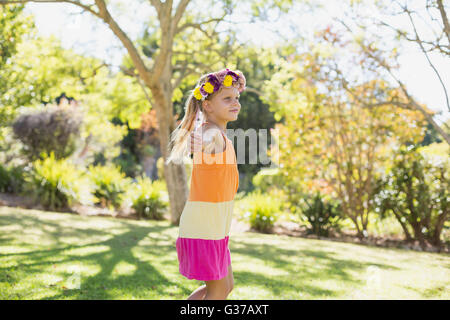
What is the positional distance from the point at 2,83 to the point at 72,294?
5451mm

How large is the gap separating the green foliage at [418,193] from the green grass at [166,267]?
0.99m

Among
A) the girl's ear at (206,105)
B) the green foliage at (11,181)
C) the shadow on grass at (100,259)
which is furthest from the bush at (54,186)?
the girl's ear at (206,105)

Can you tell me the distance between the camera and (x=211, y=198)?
7.90ft

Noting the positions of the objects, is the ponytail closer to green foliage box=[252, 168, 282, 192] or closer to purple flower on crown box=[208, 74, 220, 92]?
purple flower on crown box=[208, 74, 220, 92]

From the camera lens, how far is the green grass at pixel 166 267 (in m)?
4.04

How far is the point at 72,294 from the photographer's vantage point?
12.3 ft

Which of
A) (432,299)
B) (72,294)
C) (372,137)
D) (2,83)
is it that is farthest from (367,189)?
(2,83)

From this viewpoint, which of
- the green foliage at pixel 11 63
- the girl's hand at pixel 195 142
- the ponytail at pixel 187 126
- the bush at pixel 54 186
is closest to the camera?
the girl's hand at pixel 195 142

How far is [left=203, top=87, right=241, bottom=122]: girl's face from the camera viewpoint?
252 cm

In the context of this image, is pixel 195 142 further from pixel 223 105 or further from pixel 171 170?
Result: pixel 171 170

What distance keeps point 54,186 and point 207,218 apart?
8.49 m

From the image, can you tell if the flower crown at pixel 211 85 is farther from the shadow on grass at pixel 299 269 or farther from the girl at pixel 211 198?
the shadow on grass at pixel 299 269

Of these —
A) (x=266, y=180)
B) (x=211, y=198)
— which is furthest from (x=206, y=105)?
(x=266, y=180)

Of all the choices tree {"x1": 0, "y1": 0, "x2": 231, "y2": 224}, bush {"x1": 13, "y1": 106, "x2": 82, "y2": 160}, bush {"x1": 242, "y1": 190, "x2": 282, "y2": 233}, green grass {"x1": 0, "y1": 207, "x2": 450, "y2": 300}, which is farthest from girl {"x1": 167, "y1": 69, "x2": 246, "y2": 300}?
bush {"x1": 13, "y1": 106, "x2": 82, "y2": 160}
